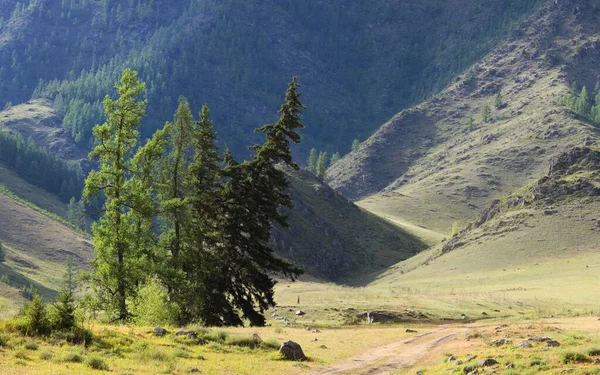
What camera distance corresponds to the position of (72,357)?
21562mm

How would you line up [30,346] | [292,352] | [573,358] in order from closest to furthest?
[30,346]
[573,358]
[292,352]

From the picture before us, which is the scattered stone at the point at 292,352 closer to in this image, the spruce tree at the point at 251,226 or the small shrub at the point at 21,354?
the small shrub at the point at 21,354

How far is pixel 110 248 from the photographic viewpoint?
36656 millimetres

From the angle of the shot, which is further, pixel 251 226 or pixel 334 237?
pixel 334 237

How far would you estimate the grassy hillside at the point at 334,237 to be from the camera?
14162 cm

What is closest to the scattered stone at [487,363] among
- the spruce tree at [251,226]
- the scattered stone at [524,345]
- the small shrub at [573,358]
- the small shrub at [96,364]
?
the small shrub at [573,358]

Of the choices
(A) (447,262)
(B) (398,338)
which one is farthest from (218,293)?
(A) (447,262)

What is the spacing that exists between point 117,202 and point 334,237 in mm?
117493

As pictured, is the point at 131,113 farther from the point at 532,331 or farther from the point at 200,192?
the point at 532,331

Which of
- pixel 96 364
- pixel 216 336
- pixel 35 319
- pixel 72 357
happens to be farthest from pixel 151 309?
pixel 96 364

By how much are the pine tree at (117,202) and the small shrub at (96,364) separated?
15.5 meters

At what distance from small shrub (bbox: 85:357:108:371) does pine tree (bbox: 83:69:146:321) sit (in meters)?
15.5

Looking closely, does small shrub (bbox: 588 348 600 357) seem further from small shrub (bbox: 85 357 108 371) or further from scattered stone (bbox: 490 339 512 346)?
small shrub (bbox: 85 357 108 371)

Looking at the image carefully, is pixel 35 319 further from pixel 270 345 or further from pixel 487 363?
pixel 487 363
